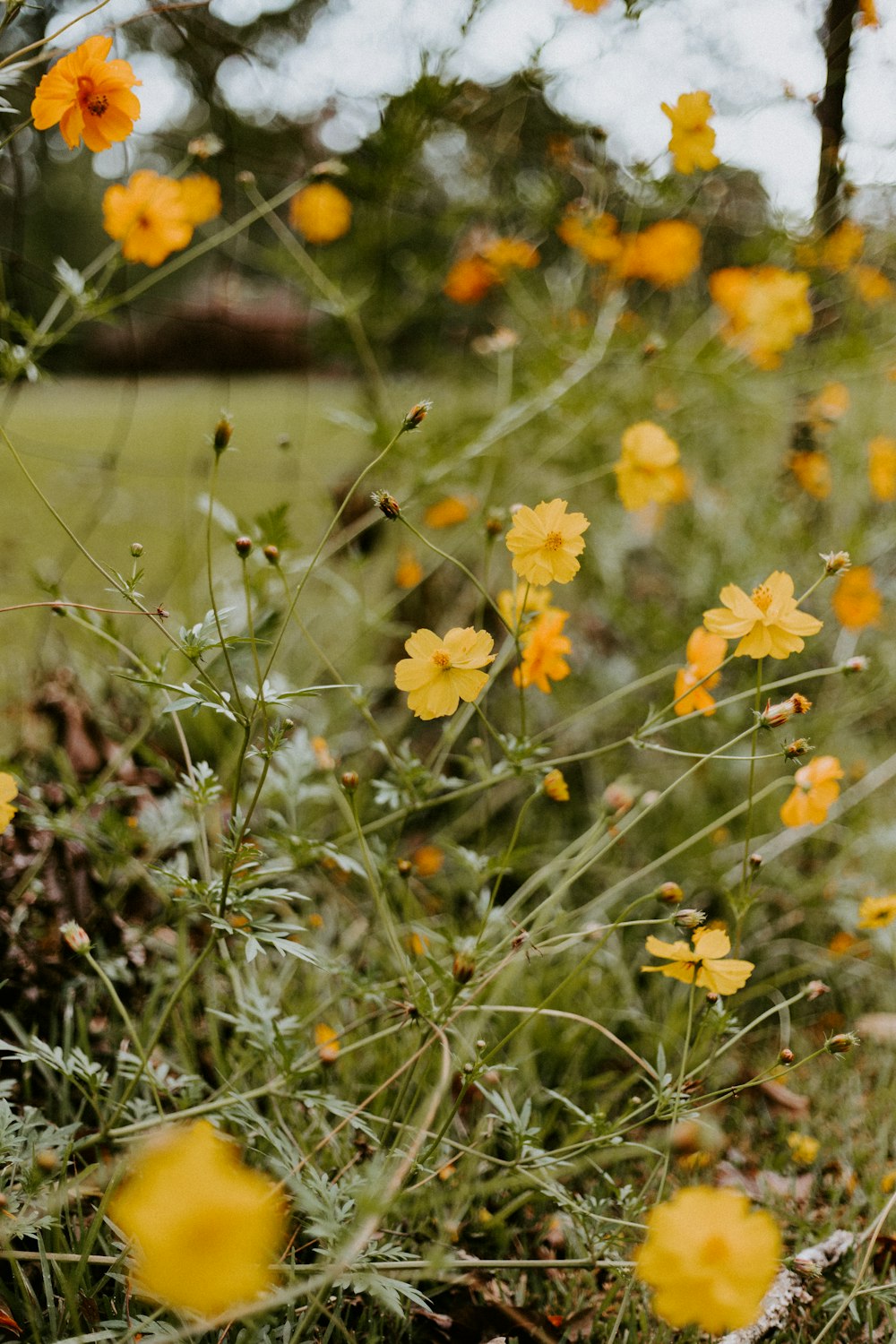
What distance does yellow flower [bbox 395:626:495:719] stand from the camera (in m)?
0.66

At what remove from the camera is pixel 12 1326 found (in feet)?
2.05

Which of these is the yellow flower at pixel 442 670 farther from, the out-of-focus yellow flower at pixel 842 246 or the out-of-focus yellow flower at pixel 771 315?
the out-of-focus yellow flower at pixel 842 246

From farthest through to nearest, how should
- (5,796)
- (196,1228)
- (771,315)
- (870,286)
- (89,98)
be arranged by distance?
(870,286), (771,315), (89,98), (5,796), (196,1228)

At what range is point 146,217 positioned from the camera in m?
1.03

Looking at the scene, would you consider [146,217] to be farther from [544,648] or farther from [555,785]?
[555,785]

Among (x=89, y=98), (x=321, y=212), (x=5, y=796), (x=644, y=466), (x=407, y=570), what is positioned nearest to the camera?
(x=5, y=796)

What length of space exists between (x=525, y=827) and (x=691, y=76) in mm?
1244

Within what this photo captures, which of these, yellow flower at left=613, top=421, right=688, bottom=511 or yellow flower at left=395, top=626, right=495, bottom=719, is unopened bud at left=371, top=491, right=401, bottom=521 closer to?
yellow flower at left=395, top=626, right=495, bottom=719

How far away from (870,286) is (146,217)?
1.52m

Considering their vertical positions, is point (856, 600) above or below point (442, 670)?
below

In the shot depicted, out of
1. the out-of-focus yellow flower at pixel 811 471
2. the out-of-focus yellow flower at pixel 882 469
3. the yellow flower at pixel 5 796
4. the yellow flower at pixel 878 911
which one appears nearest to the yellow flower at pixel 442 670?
the yellow flower at pixel 5 796

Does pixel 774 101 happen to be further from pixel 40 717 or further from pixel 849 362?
pixel 40 717

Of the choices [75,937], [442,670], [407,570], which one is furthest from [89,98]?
Result: [407,570]

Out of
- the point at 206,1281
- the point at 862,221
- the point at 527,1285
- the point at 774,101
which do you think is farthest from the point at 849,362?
the point at 206,1281
